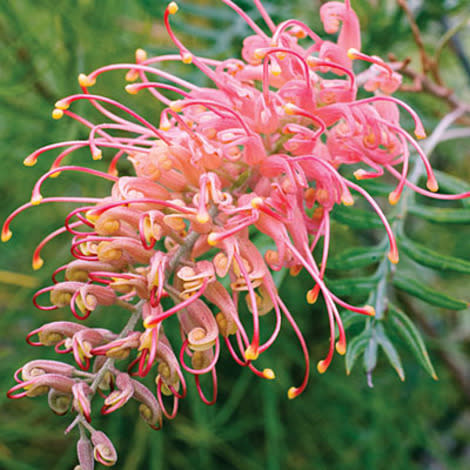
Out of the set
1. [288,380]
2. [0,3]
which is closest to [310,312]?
[288,380]

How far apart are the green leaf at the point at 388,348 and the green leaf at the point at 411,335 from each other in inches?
0.6

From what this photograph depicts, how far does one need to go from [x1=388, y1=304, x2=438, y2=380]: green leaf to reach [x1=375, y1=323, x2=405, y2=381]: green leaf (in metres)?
0.02

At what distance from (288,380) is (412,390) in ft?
0.96

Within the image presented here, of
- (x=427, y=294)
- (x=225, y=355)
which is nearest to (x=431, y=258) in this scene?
(x=427, y=294)

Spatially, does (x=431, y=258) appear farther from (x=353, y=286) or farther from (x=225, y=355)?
(x=225, y=355)

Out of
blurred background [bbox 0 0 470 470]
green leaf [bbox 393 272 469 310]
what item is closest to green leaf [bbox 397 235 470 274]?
green leaf [bbox 393 272 469 310]

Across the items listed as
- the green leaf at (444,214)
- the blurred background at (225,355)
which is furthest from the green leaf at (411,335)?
the blurred background at (225,355)

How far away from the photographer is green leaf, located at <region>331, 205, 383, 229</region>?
1.92 ft

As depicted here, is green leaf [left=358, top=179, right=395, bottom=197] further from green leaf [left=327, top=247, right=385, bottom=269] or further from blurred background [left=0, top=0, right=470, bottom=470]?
blurred background [left=0, top=0, right=470, bottom=470]

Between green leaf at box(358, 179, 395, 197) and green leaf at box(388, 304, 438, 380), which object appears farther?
green leaf at box(358, 179, 395, 197)

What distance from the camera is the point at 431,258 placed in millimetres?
577

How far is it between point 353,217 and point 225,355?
530 millimetres

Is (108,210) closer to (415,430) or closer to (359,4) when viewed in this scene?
(359,4)

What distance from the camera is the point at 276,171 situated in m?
0.45
